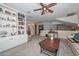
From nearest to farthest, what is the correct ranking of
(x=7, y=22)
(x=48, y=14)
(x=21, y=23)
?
(x=48, y=14) → (x=21, y=23) → (x=7, y=22)

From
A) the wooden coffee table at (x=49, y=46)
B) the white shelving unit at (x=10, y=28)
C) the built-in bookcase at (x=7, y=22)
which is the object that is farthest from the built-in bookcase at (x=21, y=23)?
the wooden coffee table at (x=49, y=46)

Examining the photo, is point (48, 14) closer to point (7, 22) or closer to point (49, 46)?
point (49, 46)

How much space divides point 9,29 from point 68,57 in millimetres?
1622

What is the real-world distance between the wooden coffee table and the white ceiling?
1.93 feet

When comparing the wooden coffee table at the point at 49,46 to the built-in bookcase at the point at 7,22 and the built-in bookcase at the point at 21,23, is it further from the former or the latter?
the built-in bookcase at the point at 7,22

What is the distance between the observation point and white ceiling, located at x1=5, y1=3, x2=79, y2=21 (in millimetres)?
2141

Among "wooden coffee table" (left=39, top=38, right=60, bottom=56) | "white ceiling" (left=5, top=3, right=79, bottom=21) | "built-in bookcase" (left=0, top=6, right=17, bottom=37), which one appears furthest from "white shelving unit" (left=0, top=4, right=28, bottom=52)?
"wooden coffee table" (left=39, top=38, right=60, bottom=56)

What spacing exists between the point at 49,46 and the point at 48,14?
771 mm

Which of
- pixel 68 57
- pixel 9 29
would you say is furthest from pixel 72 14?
pixel 9 29

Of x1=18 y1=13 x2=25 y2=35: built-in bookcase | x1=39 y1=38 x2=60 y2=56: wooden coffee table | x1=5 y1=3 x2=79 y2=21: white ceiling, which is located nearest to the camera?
x1=5 y1=3 x2=79 y2=21: white ceiling

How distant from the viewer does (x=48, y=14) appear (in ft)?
7.64

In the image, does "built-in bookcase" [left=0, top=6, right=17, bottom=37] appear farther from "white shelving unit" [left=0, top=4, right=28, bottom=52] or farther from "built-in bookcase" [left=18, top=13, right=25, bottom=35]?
"built-in bookcase" [left=18, top=13, right=25, bottom=35]

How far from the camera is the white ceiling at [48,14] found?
7.02 feet

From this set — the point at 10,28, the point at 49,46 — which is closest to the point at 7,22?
the point at 10,28
